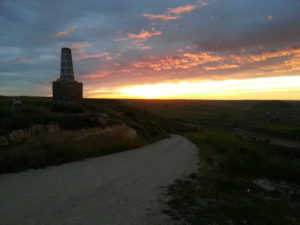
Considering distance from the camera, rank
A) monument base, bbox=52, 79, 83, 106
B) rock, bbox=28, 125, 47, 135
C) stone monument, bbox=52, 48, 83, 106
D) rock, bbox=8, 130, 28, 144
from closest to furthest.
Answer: rock, bbox=8, 130, 28, 144 → rock, bbox=28, 125, 47, 135 → stone monument, bbox=52, 48, 83, 106 → monument base, bbox=52, 79, 83, 106

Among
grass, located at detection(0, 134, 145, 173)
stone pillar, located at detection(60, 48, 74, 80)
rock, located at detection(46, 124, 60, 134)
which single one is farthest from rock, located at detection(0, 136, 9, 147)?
stone pillar, located at detection(60, 48, 74, 80)

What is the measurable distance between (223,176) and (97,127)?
10010 millimetres

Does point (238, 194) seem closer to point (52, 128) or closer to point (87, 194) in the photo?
point (87, 194)

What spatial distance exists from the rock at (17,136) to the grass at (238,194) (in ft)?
27.3

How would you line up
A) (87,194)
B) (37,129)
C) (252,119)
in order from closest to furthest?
1. (87,194)
2. (37,129)
3. (252,119)

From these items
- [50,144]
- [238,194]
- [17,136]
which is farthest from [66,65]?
[238,194]

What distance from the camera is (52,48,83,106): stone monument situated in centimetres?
1902

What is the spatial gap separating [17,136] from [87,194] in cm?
692

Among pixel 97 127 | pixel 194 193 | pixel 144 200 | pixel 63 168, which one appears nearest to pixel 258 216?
pixel 194 193

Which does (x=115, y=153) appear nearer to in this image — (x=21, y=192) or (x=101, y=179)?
(x=101, y=179)

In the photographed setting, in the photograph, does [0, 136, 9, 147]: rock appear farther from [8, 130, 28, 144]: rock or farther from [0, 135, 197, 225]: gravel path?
[0, 135, 197, 225]: gravel path

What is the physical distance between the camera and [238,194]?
368 inches

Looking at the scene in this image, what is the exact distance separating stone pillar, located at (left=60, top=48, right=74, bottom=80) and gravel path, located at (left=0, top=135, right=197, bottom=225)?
8.56m

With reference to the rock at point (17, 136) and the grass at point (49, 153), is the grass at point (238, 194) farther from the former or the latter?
the rock at point (17, 136)
